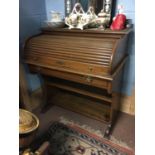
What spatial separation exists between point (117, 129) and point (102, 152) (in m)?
0.35

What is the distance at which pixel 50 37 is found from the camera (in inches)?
64.4

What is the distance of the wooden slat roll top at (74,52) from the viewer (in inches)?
47.7

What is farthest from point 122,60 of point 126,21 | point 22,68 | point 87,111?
point 22,68

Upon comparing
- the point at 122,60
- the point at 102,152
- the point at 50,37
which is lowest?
the point at 102,152

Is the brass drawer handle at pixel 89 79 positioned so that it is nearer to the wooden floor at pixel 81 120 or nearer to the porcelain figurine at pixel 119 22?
the porcelain figurine at pixel 119 22

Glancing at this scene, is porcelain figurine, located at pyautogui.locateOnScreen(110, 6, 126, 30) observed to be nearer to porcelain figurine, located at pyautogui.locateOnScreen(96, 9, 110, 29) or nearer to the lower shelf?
porcelain figurine, located at pyautogui.locateOnScreen(96, 9, 110, 29)

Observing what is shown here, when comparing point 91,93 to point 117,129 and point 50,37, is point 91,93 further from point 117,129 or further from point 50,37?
point 50,37

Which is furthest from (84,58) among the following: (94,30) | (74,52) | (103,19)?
(103,19)


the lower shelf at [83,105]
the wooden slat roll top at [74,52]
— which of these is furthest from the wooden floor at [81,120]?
the wooden slat roll top at [74,52]

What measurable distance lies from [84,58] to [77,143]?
0.85 m

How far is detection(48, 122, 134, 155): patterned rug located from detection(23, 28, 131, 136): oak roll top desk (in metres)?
0.16

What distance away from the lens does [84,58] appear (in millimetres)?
1281

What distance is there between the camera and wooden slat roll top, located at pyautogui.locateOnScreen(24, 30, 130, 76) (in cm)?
121

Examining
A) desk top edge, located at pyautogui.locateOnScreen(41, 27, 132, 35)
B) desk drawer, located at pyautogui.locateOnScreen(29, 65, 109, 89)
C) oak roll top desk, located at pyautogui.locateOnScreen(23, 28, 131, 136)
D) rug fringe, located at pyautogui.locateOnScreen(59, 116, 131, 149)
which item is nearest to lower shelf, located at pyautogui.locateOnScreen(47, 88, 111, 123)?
oak roll top desk, located at pyautogui.locateOnScreen(23, 28, 131, 136)
